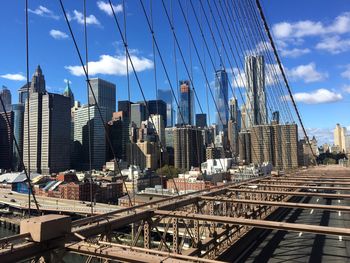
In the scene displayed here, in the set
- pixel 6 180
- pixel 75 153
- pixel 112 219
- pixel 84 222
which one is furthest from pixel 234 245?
pixel 75 153

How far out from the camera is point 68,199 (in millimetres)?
91188

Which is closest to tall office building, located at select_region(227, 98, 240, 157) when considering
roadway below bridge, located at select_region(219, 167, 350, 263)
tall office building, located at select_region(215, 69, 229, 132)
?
tall office building, located at select_region(215, 69, 229, 132)

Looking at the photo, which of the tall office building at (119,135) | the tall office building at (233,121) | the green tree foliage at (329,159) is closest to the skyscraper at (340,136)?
the green tree foliage at (329,159)

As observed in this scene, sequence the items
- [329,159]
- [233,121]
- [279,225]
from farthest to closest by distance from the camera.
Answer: [329,159] < [233,121] < [279,225]

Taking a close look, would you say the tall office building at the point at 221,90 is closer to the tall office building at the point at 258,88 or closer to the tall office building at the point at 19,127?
the tall office building at the point at 258,88

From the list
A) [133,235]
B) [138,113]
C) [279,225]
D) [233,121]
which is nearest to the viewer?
[279,225]

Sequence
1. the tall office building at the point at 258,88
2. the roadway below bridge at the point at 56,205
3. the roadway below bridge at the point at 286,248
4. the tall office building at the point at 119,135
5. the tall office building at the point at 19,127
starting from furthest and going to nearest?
1. the tall office building at the point at 119,135
2. the roadway below bridge at the point at 56,205
3. the tall office building at the point at 258,88
4. the tall office building at the point at 19,127
5. the roadway below bridge at the point at 286,248

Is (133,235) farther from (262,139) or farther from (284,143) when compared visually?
(284,143)

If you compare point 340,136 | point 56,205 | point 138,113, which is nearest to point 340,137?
point 340,136

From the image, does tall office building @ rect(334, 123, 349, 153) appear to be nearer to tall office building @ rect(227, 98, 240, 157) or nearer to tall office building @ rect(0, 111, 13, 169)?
tall office building @ rect(227, 98, 240, 157)

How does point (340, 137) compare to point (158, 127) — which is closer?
point (158, 127)

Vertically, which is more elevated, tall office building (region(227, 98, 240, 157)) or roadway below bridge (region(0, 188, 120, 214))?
tall office building (region(227, 98, 240, 157))

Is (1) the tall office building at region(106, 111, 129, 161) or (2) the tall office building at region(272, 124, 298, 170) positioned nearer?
(2) the tall office building at region(272, 124, 298, 170)

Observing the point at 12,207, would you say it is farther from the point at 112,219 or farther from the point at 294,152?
the point at 112,219
